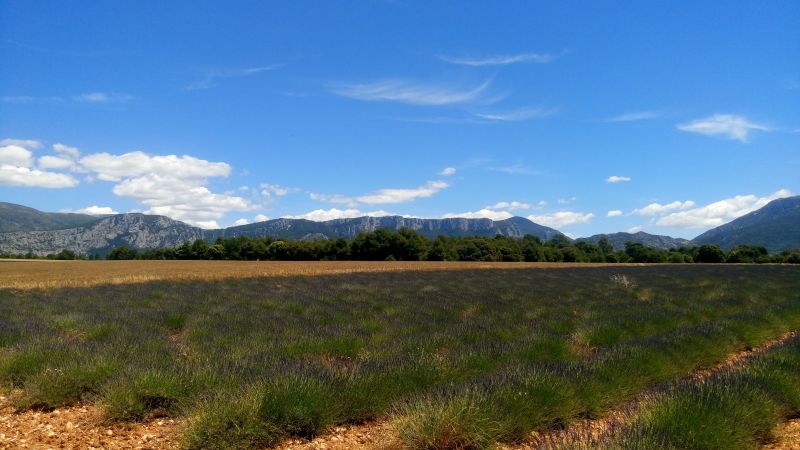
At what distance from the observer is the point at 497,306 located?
535 inches

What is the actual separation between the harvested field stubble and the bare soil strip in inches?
5.0

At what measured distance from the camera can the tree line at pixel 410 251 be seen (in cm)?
8206

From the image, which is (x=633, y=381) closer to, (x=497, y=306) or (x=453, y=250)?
(x=497, y=306)

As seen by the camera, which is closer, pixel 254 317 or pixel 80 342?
pixel 80 342

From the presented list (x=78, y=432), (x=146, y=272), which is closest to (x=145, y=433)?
(x=78, y=432)

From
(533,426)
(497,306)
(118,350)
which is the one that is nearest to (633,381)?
(533,426)

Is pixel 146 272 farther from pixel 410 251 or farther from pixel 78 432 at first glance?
pixel 410 251

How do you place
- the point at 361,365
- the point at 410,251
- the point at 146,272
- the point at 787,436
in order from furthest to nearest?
the point at 410,251 < the point at 146,272 < the point at 361,365 < the point at 787,436

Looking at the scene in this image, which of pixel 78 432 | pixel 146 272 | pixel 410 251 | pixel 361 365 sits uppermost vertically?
pixel 410 251

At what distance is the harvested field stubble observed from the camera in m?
4.21

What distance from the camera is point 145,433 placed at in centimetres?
453

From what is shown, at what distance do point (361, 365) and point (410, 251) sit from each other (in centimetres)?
7748

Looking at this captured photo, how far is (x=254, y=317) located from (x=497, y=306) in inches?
259

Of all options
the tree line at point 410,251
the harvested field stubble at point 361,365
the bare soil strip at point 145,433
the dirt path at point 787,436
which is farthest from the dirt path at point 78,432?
the tree line at point 410,251
